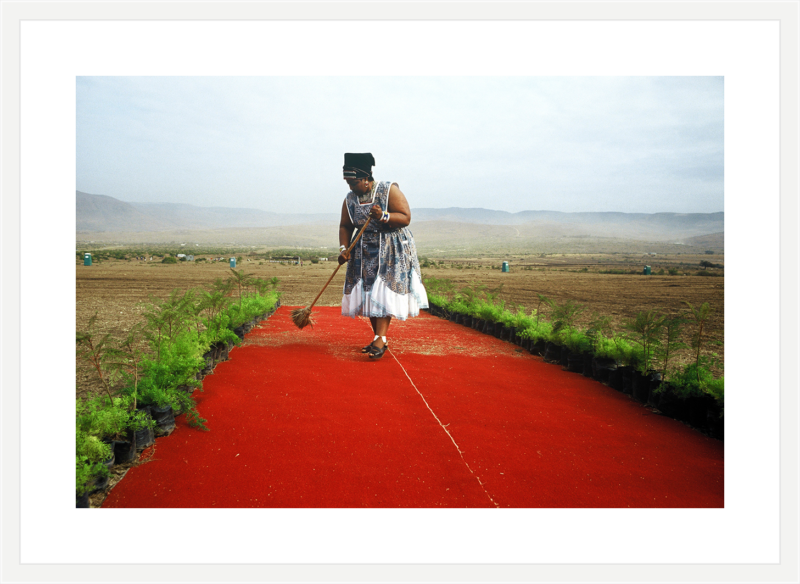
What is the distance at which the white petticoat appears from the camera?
476 centimetres

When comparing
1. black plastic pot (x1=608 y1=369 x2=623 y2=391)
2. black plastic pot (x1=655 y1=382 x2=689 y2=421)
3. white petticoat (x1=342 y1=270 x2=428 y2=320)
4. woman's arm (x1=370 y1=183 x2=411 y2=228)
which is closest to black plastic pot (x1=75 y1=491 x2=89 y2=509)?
white petticoat (x1=342 y1=270 x2=428 y2=320)

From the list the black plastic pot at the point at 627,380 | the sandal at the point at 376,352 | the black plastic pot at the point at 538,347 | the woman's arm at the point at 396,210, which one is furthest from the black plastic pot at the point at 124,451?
the black plastic pot at the point at 538,347

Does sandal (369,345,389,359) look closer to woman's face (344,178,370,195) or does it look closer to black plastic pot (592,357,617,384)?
woman's face (344,178,370,195)

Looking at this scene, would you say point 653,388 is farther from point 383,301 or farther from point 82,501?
point 82,501

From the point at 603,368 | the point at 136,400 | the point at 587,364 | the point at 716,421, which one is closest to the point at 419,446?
the point at 136,400

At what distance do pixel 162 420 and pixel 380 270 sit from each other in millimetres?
2563

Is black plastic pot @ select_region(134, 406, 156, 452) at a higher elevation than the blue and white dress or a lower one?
lower

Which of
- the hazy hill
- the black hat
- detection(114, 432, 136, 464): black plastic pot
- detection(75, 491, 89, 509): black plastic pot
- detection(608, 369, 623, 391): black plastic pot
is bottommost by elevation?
detection(75, 491, 89, 509): black plastic pot

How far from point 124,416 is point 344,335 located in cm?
369

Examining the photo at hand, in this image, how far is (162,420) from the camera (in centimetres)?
278

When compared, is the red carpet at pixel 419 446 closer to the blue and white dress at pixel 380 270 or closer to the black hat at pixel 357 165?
the blue and white dress at pixel 380 270

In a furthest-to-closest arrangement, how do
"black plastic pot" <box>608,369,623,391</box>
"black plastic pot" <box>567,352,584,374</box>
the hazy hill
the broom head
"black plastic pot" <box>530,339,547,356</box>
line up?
the hazy hill → the broom head → "black plastic pot" <box>530,339,547,356</box> → "black plastic pot" <box>567,352,584,374</box> → "black plastic pot" <box>608,369,623,391</box>

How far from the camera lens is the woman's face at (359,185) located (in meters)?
4.80
